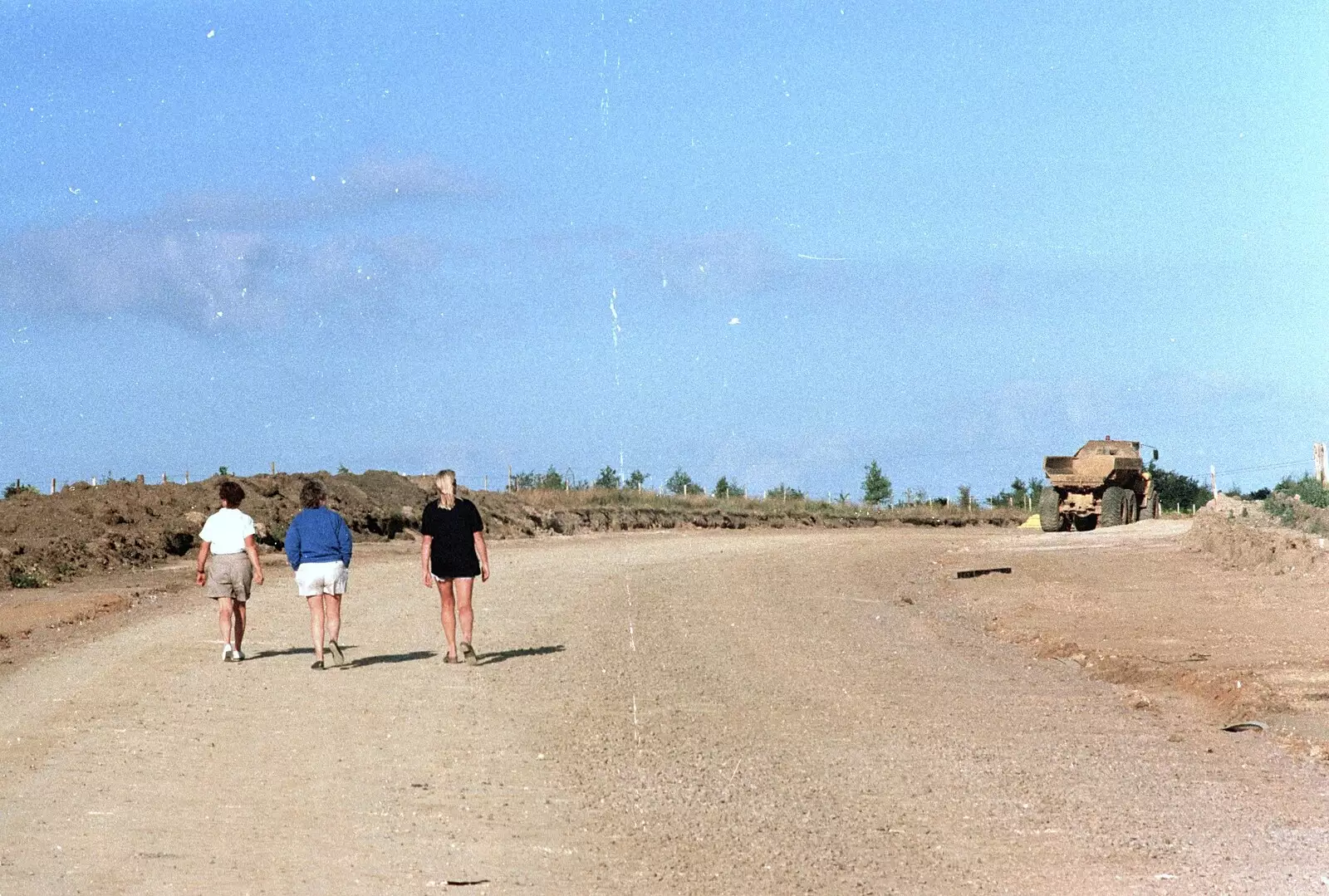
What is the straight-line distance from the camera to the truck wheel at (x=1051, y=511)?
152ft

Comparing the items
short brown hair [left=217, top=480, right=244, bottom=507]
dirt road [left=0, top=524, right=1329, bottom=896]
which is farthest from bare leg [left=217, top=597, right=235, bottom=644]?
short brown hair [left=217, top=480, right=244, bottom=507]

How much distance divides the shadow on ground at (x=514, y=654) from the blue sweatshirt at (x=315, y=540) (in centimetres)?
180

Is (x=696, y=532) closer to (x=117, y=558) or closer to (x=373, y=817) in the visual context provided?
(x=117, y=558)

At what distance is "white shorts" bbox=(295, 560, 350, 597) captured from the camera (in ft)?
53.1

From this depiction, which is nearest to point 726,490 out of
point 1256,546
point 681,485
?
point 681,485

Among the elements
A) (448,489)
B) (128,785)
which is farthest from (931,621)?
(128,785)

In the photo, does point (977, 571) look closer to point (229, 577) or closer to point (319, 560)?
point (319, 560)

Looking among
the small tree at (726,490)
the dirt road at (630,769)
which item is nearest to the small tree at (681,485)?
the small tree at (726,490)

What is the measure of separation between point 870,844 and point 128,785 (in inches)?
187

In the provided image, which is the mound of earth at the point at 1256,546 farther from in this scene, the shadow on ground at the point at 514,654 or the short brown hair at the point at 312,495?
the short brown hair at the point at 312,495

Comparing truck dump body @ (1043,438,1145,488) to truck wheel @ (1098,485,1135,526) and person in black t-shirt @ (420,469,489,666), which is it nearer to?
truck wheel @ (1098,485,1135,526)

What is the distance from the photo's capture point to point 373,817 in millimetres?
9523

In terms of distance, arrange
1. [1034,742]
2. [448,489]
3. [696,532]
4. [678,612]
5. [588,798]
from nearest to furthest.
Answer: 1. [588,798]
2. [1034,742]
3. [448,489]
4. [678,612]
5. [696,532]

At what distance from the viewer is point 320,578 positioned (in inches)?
638
